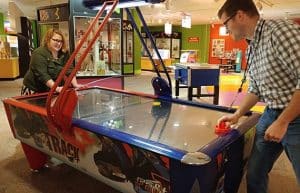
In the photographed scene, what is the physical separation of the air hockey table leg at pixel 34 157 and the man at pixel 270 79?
205 cm

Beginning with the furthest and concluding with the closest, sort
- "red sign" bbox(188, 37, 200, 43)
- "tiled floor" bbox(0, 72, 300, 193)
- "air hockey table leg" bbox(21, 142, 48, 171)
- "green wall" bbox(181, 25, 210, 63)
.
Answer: "red sign" bbox(188, 37, 200, 43) → "green wall" bbox(181, 25, 210, 63) → "air hockey table leg" bbox(21, 142, 48, 171) → "tiled floor" bbox(0, 72, 300, 193)

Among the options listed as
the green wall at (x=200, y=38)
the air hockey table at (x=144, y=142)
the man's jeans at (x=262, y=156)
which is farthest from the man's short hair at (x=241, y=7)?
the green wall at (x=200, y=38)

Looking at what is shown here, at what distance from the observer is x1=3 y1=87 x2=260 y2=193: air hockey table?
4.39 feet

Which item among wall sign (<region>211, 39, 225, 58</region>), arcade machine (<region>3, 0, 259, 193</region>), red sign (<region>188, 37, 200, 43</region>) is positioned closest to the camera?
arcade machine (<region>3, 0, 259, 193</region>)

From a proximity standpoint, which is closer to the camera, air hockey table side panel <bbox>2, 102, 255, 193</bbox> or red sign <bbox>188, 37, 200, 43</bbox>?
air hockey table side panel <bbox>2, 102, 255, 193</bbox>

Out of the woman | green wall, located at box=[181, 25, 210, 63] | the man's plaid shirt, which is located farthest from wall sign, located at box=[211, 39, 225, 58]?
the man's plaid shirt

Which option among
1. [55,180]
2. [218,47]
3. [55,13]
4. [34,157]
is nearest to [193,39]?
[218,47]

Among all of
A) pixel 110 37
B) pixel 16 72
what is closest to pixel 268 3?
pixel 110 37

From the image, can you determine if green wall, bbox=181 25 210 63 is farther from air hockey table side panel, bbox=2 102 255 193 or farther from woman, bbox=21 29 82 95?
air hockey table side panel, bbox=2 102 255 193

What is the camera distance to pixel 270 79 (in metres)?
1.41

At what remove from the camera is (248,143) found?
6.09ft

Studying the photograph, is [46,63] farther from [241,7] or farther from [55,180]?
[241,7]

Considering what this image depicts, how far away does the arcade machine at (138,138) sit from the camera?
135 centimetres

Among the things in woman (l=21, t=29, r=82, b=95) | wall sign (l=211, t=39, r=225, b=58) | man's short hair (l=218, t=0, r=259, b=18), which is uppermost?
wall sign (l=211, t=39, r=225, b=58)
